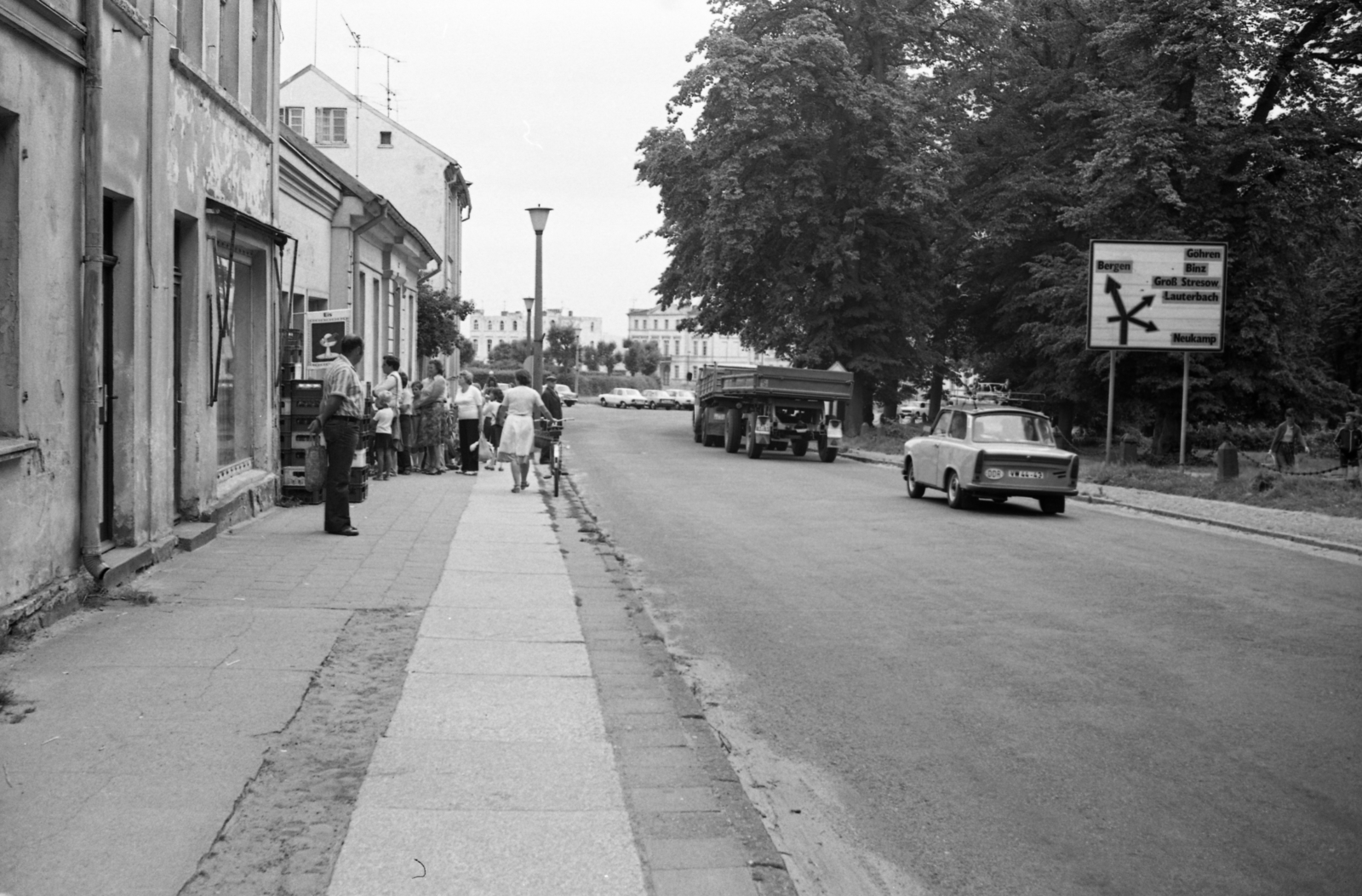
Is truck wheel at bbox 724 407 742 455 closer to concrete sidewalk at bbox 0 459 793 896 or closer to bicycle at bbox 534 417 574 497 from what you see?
bicycle at bbox 534 417 574 497

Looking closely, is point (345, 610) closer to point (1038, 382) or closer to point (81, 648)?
point (81, 648)

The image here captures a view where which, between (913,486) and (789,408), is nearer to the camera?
(913,486)

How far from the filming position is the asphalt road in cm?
474

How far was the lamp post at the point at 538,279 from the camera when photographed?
29875 mm

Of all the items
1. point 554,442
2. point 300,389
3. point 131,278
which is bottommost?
point 554,442

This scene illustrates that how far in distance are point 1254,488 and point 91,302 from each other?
19.0 m

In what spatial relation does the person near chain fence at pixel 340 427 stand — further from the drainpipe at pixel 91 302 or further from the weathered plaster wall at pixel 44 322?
the weathered plaster wall at pixel 44 322

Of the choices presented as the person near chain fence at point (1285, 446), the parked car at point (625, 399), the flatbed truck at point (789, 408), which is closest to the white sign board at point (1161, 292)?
the person near chain fence at point (1285, 446)

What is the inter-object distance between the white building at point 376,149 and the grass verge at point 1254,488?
3187 cm

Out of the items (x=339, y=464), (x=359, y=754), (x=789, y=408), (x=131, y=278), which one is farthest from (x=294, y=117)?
(x=359, y=754)

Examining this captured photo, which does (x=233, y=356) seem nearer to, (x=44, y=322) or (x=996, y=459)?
(x=44, y=322)

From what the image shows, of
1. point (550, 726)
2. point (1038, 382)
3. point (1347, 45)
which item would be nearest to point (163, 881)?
point (550, 726)

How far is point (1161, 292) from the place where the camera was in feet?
86.1

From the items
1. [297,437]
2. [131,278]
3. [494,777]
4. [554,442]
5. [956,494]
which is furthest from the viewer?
[554,442]
